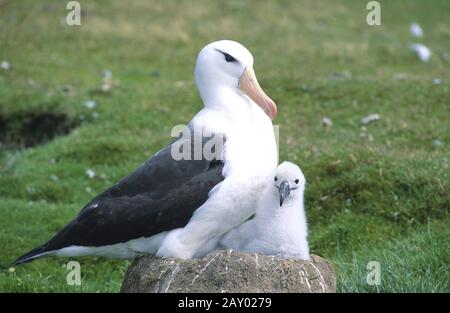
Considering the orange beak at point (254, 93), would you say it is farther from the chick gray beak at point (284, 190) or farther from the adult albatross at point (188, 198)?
the chick gray beak at point (284, 190)

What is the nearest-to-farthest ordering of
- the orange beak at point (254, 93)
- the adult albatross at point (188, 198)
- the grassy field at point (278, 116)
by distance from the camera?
the adult albatross at point (188, 198) < the orange beak at point (254, 93) < the grassy field at point (278, 116)

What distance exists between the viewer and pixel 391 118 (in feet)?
31.5

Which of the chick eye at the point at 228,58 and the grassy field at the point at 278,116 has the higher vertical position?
the chick eye at the point at 228,58

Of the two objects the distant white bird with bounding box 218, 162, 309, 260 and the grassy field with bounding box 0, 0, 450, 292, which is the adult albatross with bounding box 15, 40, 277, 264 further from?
the grassy field with bounding box 0, 0, 450, 292

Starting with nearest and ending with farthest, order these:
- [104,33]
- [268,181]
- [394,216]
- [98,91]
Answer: [268,181], [394,216], [98,91], [104,33]

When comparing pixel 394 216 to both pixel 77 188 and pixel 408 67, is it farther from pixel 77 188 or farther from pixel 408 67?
pixel 408 67

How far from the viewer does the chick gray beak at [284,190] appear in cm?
544

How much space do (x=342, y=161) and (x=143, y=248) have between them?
2.79 meters

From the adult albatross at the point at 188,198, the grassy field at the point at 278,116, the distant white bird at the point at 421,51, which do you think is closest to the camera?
the adult albatross at the point at 188,198

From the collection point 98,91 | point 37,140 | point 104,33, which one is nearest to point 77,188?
point 37,140

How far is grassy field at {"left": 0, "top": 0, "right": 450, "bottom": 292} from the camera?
7.10m

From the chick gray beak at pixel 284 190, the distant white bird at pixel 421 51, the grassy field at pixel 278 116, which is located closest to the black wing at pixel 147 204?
the chick gray beak at pixel 284 190

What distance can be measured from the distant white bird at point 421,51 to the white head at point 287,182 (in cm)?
859
